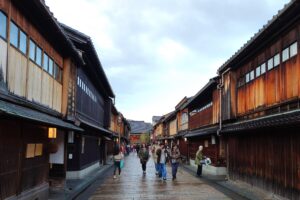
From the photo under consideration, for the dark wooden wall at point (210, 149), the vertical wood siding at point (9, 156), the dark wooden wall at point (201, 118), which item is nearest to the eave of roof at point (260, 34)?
the dark wooden wall at point (210, 149)

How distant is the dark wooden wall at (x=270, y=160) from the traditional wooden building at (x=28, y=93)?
7.73 m

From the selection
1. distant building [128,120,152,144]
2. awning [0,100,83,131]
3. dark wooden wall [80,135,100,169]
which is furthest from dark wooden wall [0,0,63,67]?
distant building [128,120,152,144]

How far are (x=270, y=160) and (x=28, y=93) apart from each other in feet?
31.5

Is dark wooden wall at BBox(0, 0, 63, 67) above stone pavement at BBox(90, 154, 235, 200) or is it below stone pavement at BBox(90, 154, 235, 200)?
above

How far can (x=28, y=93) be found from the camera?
41.5ft

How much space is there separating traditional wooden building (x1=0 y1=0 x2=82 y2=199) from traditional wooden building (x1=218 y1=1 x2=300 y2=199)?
7.47 metres

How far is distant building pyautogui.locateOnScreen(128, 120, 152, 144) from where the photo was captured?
5522 inches

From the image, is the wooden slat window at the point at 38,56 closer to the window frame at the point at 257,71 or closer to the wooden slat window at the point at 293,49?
the wooden slat window at the point at 293,49

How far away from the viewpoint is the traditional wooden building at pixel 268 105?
13.8m

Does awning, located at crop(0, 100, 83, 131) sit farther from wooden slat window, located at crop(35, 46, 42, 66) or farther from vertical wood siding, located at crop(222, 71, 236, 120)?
vertical wood siding, located at crop(222, 71, 236, 120)

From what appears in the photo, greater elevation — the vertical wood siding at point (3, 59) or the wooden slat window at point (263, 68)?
the wooden slat window at point (263, 68)

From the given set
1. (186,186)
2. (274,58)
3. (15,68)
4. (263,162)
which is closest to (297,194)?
(263,162)

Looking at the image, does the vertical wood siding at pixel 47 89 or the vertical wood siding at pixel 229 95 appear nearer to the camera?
the vertical wood siding at pixel 47 89

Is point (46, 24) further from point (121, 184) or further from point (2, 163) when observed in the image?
point (121, 184)
